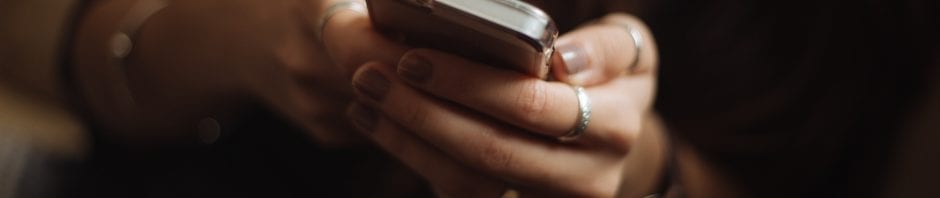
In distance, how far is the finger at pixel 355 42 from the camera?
0.43 metres

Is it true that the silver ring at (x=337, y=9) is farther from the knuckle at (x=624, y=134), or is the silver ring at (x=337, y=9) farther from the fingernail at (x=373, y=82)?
the knuckle at (x=624, y=134)

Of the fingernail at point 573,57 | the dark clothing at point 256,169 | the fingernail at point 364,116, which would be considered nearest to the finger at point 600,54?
the fingernail at point 573,57

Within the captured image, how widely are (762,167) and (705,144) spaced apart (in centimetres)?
6

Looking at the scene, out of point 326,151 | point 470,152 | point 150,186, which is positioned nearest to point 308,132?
point 326,151

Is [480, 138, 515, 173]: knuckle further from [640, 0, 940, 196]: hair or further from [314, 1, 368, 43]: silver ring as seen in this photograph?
[640, 0, 940, 196]: hair

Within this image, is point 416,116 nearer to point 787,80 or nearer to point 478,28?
point 478,28

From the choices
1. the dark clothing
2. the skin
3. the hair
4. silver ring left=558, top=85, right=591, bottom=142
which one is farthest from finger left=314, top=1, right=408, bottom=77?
the hair

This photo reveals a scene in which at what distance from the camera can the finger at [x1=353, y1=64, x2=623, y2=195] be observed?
1.39 feet

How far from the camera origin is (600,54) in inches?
18.4

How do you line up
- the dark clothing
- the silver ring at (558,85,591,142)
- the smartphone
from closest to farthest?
the smartphone
the silver ring at (558,85,591,142)
the dark clothing

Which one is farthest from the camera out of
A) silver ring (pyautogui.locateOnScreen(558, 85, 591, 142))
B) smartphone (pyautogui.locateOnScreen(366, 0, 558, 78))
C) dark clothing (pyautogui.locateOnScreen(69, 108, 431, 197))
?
dark clothing (pyautogui.locateOnScreen(69, 108, 431, 197))

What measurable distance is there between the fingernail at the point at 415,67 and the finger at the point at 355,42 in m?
0.02

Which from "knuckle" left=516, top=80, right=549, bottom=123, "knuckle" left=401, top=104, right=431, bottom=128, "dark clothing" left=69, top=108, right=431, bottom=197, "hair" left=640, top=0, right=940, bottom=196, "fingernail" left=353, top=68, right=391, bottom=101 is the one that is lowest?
"dark clothing" left=69, top=108, right=431, bottom=197

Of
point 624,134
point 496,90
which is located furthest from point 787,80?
point 496,90
